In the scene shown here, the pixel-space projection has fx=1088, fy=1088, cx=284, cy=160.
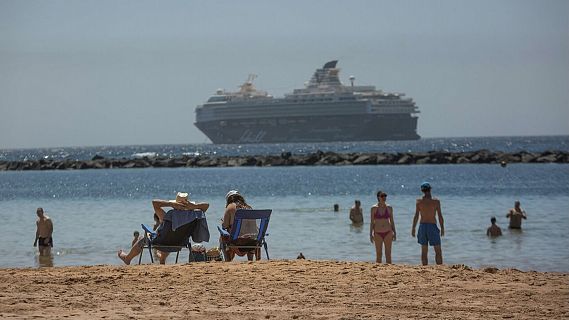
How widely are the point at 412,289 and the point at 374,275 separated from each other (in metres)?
0.82

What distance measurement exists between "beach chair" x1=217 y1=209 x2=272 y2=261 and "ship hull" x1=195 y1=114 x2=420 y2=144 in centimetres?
12226

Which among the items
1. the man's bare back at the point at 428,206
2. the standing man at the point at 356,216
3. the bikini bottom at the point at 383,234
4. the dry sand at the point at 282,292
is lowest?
the standing man at the point at 356,216

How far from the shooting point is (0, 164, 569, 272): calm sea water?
51.3ft

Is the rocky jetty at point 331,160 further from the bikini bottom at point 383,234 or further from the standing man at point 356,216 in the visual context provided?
the bikini bottom at point 383,234

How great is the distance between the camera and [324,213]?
25250mm

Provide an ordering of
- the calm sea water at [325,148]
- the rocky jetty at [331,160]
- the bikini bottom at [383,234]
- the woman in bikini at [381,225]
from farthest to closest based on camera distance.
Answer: the calm sea water at [325,148], the rocky jetty at [331,160], the bikini bottom at [383,234], the woman in bikini at [381,225]

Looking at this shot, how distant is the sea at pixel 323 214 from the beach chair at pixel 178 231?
3259 mm

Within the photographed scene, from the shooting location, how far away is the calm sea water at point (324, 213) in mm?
15639

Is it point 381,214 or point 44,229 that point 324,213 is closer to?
point 44,229

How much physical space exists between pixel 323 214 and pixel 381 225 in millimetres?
13418

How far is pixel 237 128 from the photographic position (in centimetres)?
13838

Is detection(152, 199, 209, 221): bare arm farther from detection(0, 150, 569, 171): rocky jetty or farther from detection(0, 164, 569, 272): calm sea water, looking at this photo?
detection(0, 150, 569, 171): rocky jetty

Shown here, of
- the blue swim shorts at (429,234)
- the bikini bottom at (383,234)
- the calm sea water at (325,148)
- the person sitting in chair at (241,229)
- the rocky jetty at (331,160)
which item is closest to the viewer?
the person sitting in chair at (241,229)

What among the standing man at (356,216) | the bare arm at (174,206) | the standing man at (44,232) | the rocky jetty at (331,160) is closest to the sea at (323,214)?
the standing man at (356,216)
